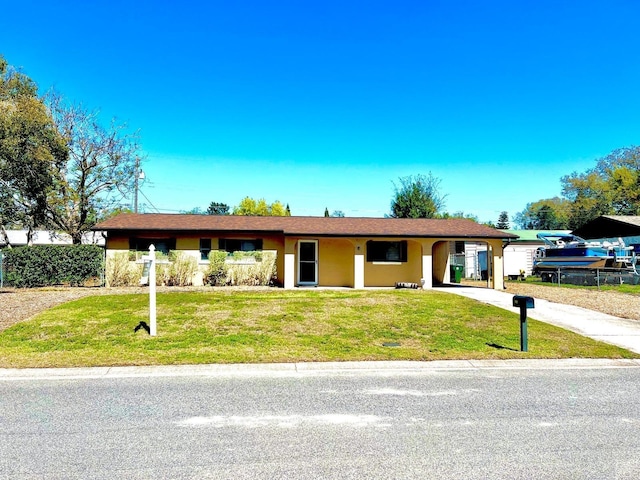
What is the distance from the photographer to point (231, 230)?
1995cm

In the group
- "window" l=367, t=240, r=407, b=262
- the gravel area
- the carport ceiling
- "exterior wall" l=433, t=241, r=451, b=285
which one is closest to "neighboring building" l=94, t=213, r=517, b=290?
"window" l=367, t=240, r=407, b=262

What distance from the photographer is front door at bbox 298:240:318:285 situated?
20.6m

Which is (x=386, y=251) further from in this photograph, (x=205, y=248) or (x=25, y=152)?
(x=25, y=152)

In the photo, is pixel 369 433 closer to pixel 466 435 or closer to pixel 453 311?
pixel 466 435

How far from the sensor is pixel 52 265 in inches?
728

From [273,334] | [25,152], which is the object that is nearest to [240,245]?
[273,334]

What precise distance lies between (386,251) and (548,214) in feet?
257

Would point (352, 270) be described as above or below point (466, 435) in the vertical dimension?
above

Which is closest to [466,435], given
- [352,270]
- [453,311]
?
[453,311]

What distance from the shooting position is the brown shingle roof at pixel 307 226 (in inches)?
773

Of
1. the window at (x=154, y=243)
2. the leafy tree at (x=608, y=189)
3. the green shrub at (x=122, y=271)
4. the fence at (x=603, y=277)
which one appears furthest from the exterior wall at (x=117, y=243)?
the leafy tree at (x=608, y=189)

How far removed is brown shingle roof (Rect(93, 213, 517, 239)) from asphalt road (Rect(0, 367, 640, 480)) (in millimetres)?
13280

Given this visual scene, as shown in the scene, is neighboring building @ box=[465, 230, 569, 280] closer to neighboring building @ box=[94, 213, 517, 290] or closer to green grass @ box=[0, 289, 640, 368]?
neighboring building @ box=[94, 213, 517, 290]

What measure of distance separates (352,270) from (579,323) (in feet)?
35.0
